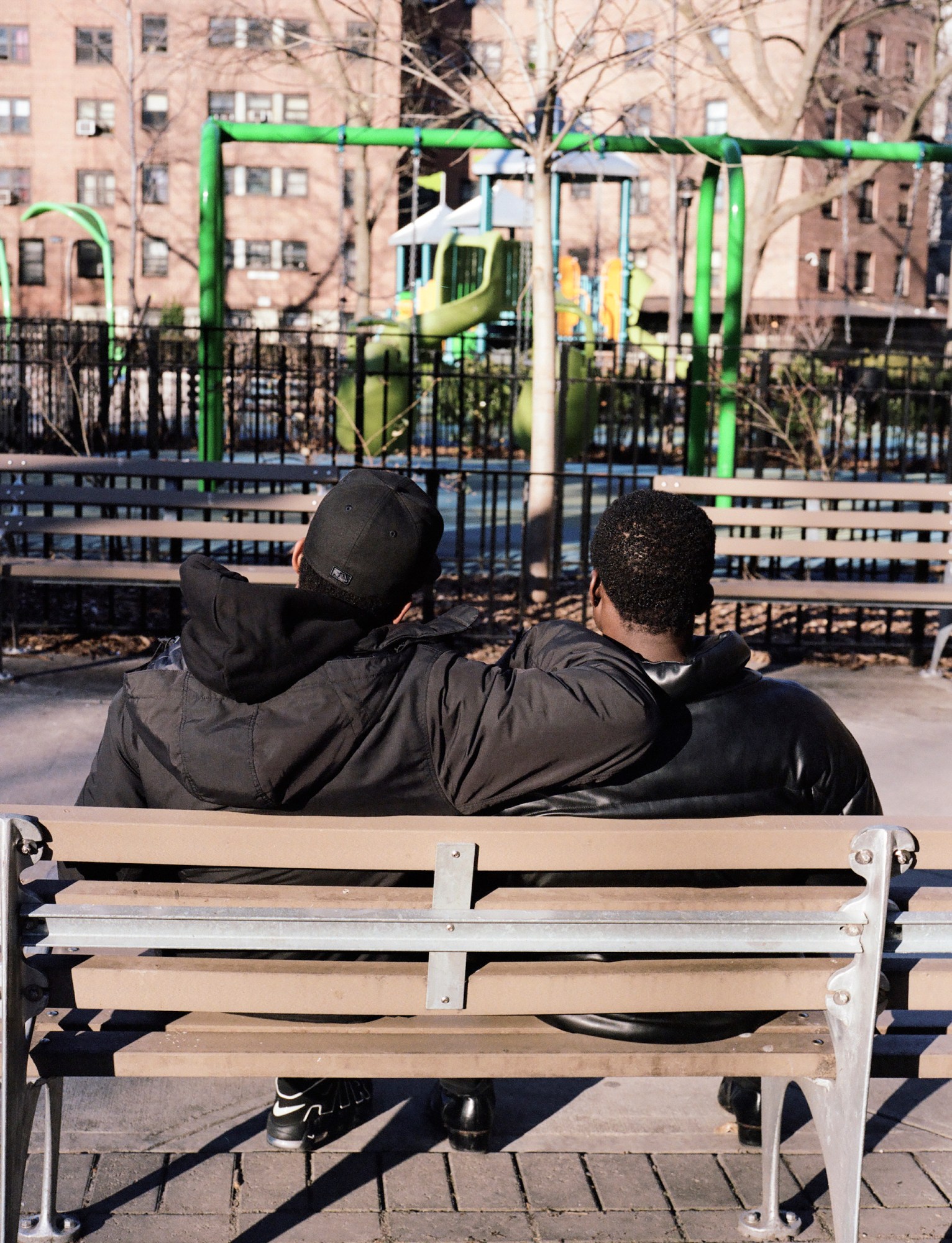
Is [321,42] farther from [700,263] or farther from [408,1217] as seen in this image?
[408,1217]

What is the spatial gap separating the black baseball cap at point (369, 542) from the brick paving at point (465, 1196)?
125 cm

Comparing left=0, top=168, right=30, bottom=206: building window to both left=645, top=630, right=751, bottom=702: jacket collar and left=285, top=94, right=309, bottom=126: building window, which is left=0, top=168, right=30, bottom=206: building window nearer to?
left=285, top=94, right=309, bottom=126: building window

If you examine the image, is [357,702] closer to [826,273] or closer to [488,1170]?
[488,1170]

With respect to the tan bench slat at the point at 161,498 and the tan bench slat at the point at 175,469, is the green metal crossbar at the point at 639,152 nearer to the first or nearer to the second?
the tan bench slat at the point at 175,469

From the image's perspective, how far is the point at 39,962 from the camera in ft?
7.75

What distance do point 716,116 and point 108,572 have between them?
166 ft

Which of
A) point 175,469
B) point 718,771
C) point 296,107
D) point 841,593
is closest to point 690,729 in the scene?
point 718,771

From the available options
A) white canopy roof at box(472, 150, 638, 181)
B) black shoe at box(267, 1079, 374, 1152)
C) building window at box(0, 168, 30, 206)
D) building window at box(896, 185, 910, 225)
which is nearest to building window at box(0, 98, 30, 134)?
building window at box(0, 168, 30, 206)

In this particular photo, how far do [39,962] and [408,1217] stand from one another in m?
0.93

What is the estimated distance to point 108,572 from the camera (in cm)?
668

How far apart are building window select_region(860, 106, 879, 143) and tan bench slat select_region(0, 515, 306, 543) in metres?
53.0

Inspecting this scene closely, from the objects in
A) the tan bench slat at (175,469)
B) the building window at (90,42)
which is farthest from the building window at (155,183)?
the tan bench slat at (175,469)

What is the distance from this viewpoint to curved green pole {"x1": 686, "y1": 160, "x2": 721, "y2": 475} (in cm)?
1002

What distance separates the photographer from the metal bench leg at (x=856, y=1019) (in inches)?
91.1
